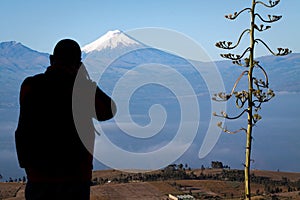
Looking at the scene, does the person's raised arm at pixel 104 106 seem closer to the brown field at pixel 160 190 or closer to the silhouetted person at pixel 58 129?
the silhouetted person at pixel 58 129

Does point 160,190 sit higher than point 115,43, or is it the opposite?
point 115,43

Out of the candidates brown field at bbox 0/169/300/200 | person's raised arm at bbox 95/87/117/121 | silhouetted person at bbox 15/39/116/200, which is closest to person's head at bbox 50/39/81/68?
silhouetted person at bbox 15/39/116/200

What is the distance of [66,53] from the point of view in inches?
142

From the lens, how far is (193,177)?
44781 mm

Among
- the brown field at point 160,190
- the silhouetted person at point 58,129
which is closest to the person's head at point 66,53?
the silhouetted person at point 58,129

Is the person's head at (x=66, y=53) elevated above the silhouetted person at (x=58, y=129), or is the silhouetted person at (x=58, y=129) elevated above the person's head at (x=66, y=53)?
the person's head at (x=66, y=53)

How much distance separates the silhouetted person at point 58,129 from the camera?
3.42 metres

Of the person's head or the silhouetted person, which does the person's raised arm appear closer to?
the silhouetted person

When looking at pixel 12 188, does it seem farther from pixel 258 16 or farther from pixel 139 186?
pixel 258 16

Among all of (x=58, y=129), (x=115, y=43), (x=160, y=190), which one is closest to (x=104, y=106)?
(x=58, y=129)

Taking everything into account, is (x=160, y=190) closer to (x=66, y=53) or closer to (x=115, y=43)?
(x=66, y=53)

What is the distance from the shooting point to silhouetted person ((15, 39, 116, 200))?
11.2 feet

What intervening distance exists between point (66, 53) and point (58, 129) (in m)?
0.57

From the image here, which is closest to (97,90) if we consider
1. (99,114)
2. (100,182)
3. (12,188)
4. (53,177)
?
(99,114)
